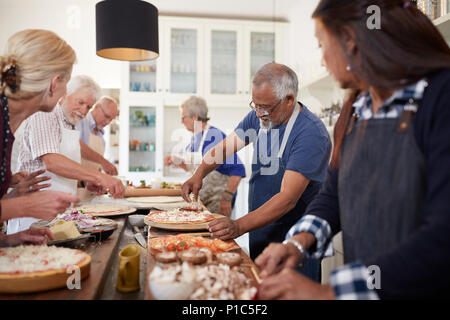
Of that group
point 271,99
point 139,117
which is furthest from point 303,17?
point 271,99

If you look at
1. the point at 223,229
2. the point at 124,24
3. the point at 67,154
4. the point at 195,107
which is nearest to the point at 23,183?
the point at 223,229

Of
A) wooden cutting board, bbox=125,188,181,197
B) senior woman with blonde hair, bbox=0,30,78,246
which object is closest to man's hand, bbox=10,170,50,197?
senior woman with blonde hair, bbox=0,30,78,246

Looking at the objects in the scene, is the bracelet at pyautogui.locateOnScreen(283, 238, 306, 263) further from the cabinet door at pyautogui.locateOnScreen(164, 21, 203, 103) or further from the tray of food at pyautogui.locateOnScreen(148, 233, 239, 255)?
the cabinet door at pyautogui.locateOnScreen(164, 21, 203, 103)

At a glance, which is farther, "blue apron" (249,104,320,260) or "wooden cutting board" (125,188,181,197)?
"wooden cutting board" (125,188,181,197)

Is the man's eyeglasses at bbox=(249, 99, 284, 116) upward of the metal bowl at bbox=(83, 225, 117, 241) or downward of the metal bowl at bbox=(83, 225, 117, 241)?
upward

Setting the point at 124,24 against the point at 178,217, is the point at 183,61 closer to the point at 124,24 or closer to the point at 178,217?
the point at 124,24

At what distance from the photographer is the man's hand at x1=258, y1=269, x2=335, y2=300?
2.68 feet

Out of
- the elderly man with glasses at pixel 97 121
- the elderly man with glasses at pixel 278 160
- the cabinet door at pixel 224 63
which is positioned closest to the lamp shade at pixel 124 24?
the elderly man with glasses at pixel 278 160

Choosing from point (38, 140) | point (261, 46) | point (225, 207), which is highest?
point (261, 46)

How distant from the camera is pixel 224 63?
5.29 metres

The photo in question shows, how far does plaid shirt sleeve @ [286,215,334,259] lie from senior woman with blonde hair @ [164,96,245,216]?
2.15m

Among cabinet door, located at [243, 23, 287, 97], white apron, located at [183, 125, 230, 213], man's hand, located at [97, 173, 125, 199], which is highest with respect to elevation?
cabinet door, located at [243, 23, 287, 97]

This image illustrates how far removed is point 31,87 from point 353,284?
117 cm
